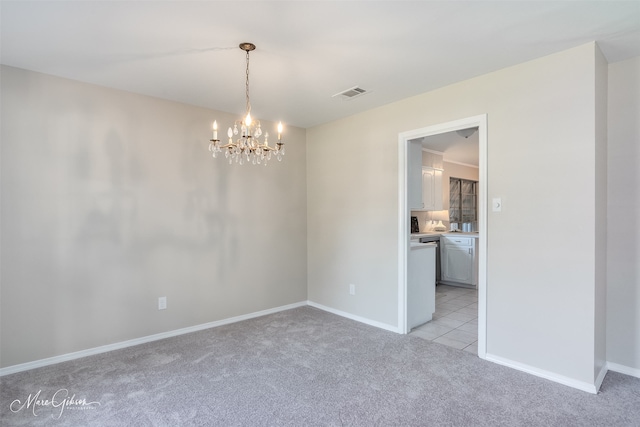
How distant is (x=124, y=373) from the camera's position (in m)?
2.70

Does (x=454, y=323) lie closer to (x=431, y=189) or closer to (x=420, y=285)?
(x=420, y=285)

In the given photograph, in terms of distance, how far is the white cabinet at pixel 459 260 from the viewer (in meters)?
5.73

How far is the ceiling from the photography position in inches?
78.8

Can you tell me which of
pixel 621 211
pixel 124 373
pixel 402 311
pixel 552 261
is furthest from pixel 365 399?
pixel 621 211

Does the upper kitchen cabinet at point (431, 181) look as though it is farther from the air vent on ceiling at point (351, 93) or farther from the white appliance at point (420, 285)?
the air vent on ceiling at point (351, 93)

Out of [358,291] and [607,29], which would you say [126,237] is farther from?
[607,29]

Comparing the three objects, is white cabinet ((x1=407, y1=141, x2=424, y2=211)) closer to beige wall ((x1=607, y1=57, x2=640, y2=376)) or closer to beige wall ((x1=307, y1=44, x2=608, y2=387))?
beige wall ((x1=307, y1=44, x2=608, y2=387))

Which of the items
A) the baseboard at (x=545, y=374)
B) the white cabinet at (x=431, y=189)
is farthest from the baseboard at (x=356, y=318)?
the white cabinet at (x=431, y=189)

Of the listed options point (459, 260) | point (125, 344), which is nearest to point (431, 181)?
point (459, 260)

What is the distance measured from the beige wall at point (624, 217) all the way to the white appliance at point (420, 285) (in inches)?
65.2

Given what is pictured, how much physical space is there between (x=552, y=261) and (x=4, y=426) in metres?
3.80

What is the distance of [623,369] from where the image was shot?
8.80 ft

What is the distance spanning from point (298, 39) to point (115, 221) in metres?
2.39

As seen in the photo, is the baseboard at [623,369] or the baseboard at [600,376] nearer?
the baseboard at [600,376]
